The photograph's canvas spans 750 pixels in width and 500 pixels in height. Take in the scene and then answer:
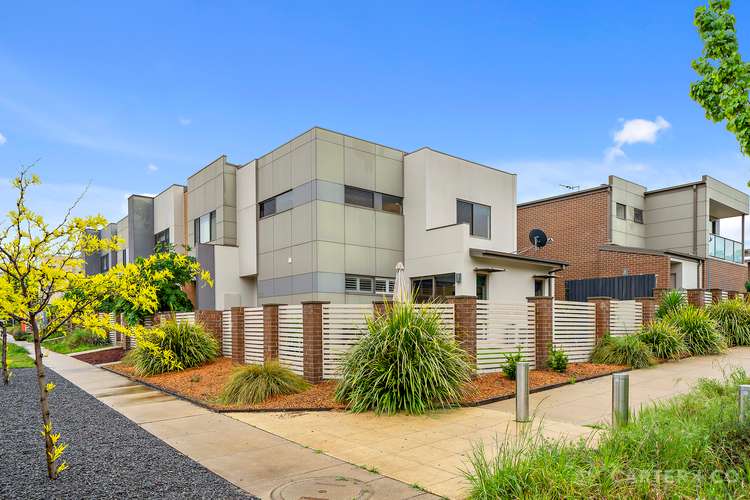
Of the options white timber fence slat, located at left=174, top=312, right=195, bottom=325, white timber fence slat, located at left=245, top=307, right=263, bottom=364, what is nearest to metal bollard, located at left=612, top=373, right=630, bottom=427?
white timber fence slat, located at left=245, top=307, right=263, bottom=364

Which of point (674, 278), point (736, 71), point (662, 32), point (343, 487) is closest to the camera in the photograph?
point (343, 487)

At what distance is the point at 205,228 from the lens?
23.8 m

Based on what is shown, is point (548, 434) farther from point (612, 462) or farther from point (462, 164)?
point (462, 164)

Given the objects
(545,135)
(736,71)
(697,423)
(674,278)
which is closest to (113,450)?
(697,423)

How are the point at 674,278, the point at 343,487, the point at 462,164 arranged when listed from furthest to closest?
the point at 674,278, the point at 462,164, the point at 343,487

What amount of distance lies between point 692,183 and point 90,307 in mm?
27631

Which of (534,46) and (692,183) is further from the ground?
(534,46)

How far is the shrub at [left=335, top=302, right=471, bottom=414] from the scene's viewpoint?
838 cm

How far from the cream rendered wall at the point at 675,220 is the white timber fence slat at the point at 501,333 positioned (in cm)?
1795

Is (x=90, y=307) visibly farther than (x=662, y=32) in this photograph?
No

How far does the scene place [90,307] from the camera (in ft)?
18.5

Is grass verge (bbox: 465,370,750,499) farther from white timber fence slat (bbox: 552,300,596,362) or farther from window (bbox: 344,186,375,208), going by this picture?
window (bbox: 344,186,375,208)

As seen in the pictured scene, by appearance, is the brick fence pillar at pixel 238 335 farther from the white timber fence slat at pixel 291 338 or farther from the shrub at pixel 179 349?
the white timber fence slat at pixel 291 338

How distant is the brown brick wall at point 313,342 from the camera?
10.5 m
